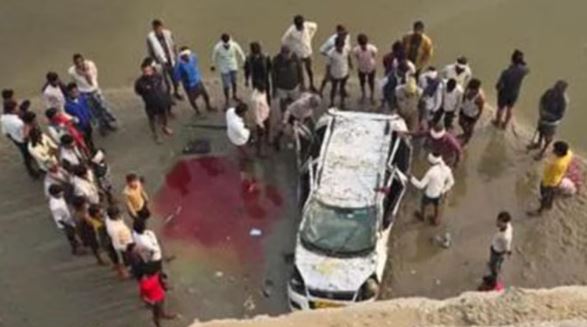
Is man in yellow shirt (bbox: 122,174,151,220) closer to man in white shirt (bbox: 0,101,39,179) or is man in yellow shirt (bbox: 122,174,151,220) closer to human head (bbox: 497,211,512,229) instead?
man in white shirt (bbox: 0,101,39,179)

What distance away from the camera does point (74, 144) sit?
13320 millimetres

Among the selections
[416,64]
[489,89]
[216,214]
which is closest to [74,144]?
[216,214]

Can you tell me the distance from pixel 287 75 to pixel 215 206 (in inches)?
87.1

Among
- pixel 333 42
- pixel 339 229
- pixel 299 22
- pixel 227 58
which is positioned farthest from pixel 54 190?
pixel 333 42

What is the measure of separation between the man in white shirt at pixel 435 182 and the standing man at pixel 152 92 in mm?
3965

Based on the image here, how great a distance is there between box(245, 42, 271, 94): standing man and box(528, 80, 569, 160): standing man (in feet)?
13.2

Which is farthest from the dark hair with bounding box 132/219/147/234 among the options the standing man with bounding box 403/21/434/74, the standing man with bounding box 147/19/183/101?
the standing man with bounding box 403/21/434/74

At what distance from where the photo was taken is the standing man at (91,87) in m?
14.1

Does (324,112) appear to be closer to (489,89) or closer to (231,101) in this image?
(231,101)

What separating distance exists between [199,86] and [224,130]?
847 millimetres

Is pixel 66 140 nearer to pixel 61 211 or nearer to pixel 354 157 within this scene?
pixel 61 211

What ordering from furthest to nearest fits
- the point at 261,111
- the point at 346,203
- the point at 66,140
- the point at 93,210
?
1. the point at 261,111
2. the point at 66,140
3. the point at 346,203
4. the point at 93,210

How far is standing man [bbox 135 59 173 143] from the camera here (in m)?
13.9

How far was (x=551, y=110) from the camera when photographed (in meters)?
13.8
